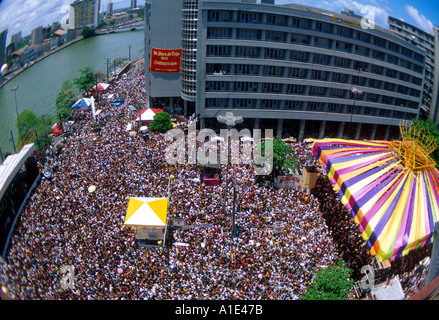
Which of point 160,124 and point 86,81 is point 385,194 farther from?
point 86,81

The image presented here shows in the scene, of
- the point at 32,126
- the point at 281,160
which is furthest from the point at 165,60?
the point at 281,160

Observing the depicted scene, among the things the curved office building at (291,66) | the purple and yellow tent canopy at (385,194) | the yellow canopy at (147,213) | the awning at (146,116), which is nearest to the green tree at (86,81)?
the awning at (146,116)

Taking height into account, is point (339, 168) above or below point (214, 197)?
above

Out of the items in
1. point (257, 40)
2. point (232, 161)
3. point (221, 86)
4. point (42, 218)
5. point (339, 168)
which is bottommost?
point (42, 218)

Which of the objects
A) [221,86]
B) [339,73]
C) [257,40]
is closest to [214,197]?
[221,86]

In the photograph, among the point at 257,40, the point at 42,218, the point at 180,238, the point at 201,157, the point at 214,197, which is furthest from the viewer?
the point at 257,40

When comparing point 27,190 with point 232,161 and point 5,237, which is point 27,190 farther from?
point 232,161

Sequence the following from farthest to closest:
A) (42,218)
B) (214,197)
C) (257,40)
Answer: (257,40)
(214,197)
(42,218)

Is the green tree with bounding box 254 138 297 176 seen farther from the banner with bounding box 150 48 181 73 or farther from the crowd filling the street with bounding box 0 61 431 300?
the banner with bounding box 150 48 181 73
